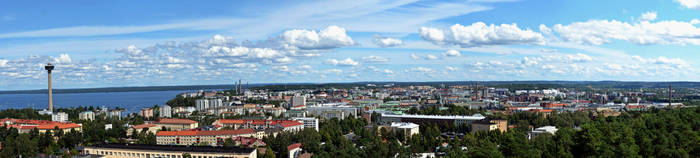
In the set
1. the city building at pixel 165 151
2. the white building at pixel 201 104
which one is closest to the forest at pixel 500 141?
the city building at pixel 165 151

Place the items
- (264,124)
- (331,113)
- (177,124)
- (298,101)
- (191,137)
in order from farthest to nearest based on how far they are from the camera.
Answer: (298,101) → (331,113) → (177,124) → (264,124) → (191,137)

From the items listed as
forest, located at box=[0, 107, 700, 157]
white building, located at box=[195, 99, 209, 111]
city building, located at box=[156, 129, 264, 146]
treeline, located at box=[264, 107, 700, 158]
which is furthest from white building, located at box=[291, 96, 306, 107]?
treeline, located at box=[264, 107, 700, 158]

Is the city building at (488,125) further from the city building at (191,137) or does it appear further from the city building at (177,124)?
the city building at (177,124)

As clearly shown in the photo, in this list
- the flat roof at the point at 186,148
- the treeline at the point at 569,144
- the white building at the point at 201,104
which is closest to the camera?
the treeline at the point at 569,144

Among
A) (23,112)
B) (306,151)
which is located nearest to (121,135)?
(306,151)

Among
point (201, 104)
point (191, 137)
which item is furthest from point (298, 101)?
point (191, 137)

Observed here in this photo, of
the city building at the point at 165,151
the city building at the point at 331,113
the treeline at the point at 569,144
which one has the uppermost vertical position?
the treeline at the point at 569,144

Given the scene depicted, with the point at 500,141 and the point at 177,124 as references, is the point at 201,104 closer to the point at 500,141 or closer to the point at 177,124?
the point at 177,124

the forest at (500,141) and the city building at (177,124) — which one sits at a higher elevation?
the forest at (500,141)

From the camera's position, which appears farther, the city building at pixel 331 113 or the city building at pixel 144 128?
the city building at pixel 331 113
